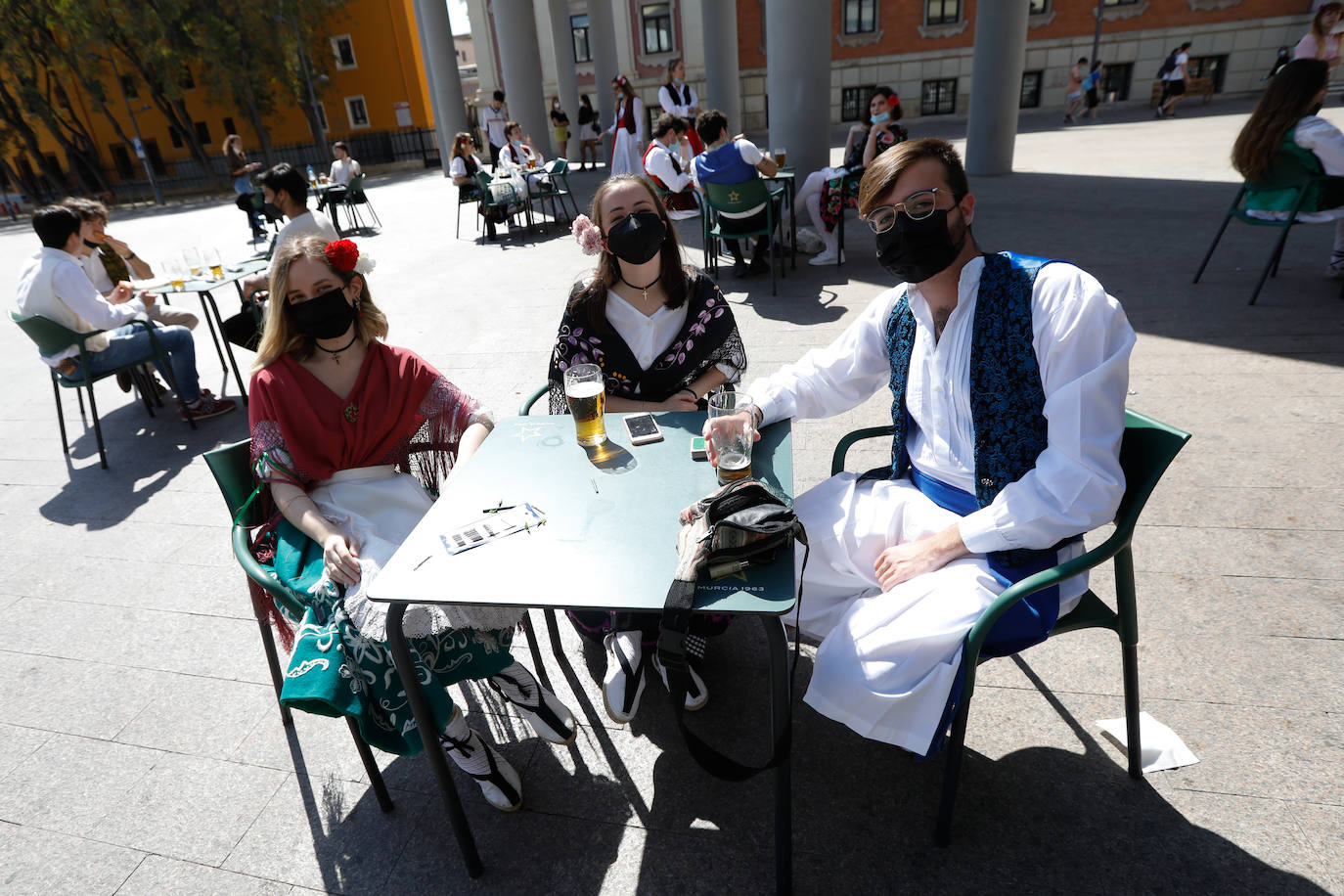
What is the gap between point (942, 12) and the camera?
75.0ft

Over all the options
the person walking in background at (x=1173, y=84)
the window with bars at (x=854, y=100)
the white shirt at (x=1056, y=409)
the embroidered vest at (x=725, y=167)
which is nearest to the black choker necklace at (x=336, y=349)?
the white shirt at (x=1056, y=409)

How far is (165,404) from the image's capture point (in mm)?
5398

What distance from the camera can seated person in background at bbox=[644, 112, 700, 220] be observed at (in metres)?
7.80

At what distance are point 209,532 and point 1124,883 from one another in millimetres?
3934

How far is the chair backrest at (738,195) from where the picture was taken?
245 inches

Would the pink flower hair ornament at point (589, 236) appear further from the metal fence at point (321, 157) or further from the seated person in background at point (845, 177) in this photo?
the metal fence at point (321, 157)

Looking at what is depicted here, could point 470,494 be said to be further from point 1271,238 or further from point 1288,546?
point 1271,238

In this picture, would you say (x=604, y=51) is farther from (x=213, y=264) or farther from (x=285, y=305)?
(x=285, y=305)

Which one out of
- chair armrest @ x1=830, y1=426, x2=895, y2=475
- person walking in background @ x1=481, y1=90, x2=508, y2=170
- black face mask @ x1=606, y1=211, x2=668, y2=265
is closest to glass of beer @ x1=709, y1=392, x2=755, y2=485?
chair armrest @ x1=830, y1=426, x2=895, y2=475

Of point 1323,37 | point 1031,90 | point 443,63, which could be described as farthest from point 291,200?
point 1031,90

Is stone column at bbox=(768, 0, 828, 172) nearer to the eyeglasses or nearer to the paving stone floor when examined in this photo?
the paving stone floor

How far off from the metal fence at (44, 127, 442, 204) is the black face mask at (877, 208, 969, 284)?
2894 cm

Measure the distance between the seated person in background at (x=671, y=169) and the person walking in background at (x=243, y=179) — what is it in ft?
24.2

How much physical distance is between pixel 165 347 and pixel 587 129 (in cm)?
1570
